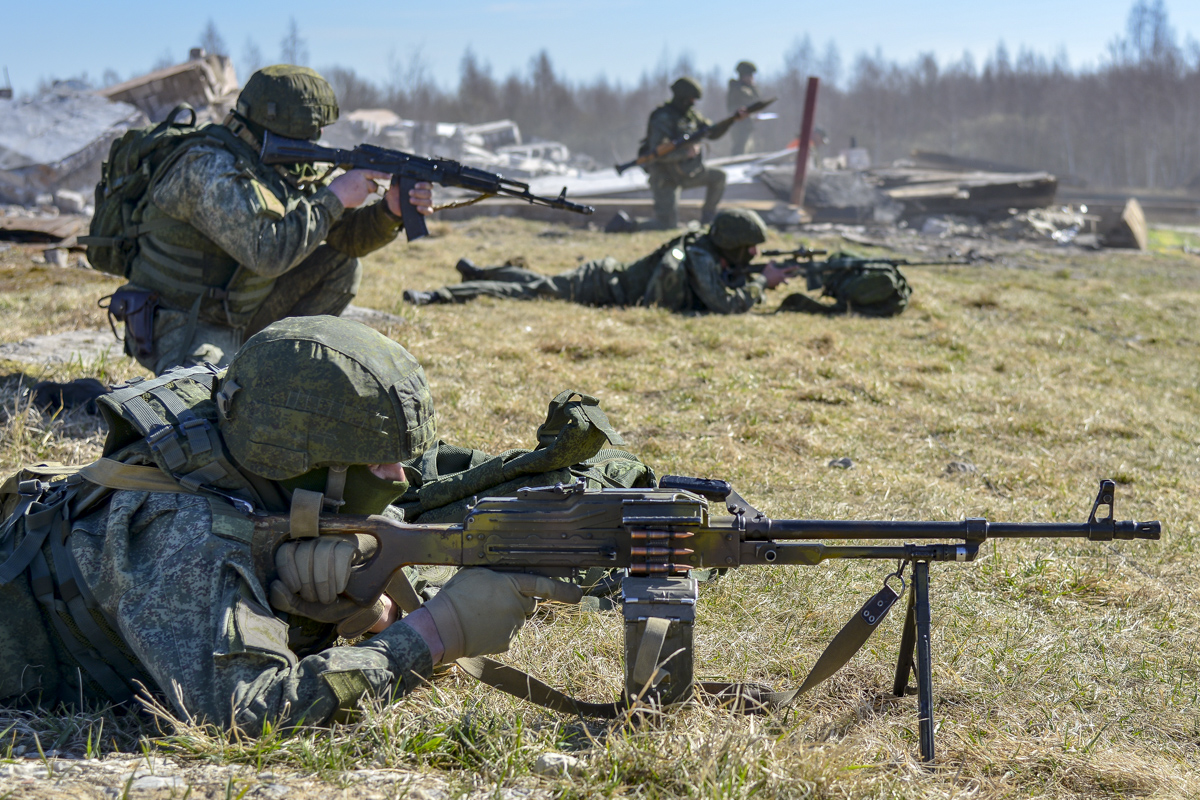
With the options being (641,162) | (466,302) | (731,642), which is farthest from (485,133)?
(731,642)

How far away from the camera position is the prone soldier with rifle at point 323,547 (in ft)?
8.33


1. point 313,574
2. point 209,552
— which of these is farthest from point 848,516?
point 209,552

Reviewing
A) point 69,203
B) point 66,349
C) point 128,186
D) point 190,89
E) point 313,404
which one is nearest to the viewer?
point 313,404

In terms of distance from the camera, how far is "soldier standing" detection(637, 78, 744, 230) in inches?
648

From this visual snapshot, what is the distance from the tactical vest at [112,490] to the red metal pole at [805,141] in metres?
19.2

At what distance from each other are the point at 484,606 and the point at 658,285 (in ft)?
25.0

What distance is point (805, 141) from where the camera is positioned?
68.4 feet

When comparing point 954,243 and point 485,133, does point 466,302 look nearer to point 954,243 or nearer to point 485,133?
point 954,243

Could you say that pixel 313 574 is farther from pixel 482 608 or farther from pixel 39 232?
pixel 39 232

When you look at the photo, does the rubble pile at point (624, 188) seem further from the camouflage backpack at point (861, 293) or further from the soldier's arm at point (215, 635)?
the soldier's arm at point (215, 635)

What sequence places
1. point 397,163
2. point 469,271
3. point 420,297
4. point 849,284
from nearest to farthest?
1. point 397,163
2. point 420,297
3. point 849,284
4. point 469,271

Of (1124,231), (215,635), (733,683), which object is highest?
(215,635)

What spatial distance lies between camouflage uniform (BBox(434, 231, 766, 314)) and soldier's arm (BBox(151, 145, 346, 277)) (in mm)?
4421

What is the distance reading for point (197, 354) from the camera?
534cm
